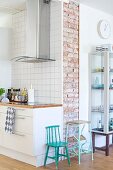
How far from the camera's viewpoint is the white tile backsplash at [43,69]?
4184mm

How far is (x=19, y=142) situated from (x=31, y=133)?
0.35 meters

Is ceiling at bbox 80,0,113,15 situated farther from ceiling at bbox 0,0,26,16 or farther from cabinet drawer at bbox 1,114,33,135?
cabinet drawer at bbox 1,114,33,135

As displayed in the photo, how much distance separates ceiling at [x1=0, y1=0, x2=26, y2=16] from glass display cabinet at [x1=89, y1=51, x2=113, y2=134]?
150cm

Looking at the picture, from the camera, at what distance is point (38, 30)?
4152 mm

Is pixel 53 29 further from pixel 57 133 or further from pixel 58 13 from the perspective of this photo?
pixel 57 133

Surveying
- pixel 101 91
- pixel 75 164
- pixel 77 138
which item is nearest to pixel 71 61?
pixel 101 91

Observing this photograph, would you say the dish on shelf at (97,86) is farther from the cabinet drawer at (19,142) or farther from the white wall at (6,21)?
the white wall at (6,21)

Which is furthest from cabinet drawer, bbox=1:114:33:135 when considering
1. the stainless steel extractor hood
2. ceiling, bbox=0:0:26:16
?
ceiling, bbox=0:0:26:16

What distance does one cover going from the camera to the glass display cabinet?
4371 millimetres

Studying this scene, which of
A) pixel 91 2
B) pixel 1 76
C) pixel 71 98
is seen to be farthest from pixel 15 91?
pixel 91 2

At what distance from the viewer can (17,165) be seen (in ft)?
12.4

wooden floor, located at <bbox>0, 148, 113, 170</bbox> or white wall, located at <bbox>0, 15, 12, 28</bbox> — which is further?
white wall, located at <bbox>0, 15, 12, 28</bbox>

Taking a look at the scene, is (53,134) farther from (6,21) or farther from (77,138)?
(6,21)

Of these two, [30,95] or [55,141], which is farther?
[30,95]
